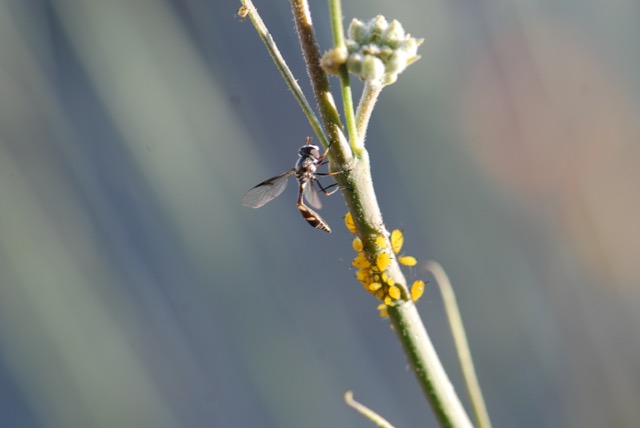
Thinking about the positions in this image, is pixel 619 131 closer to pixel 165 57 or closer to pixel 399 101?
pixel 399 101

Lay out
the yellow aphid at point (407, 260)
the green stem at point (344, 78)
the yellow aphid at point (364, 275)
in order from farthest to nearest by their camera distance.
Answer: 1. the yellow aphid at point (407, 260)
2. the yellow aphid at point (364, 275)
3. the green stem at point (344, 78)

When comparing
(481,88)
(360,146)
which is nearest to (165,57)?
(481,88)

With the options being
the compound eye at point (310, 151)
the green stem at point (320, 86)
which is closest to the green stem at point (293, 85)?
the green stem at point (320, 86)

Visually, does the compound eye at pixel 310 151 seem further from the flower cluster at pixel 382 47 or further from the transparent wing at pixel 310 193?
the flower cluster at pixel 382 47

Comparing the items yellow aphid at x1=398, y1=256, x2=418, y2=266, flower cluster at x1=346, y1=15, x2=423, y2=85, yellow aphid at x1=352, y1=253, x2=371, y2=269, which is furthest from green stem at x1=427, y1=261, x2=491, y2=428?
flower cluster at x1=346, y1=15, x2=423, y2=85

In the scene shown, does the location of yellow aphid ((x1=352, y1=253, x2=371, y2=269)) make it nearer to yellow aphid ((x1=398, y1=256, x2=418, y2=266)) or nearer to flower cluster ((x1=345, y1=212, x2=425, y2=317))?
flower cluster ((x1=345, y1=212, x2=425, y2=317))

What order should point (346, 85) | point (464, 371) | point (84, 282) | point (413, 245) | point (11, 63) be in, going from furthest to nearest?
point (413, 245) → point (84, 282) → point (11, 63) → point (464, 371) → point (346, 85)
